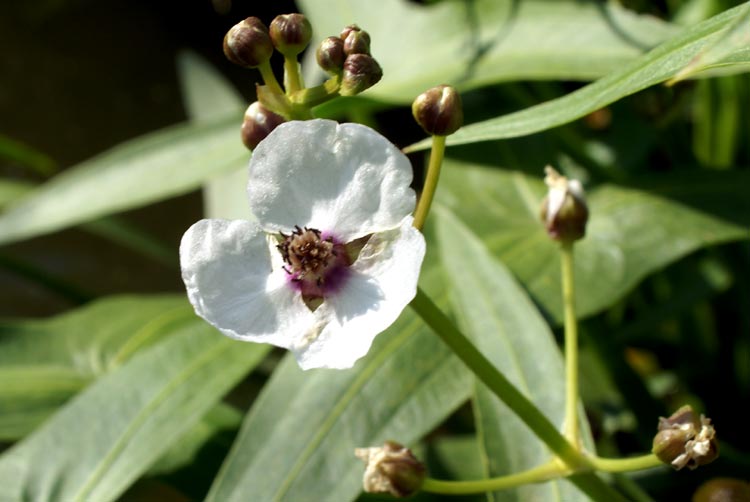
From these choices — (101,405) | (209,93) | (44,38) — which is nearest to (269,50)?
(101,405)

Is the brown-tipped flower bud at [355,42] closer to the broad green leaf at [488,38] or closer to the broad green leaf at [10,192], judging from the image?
the broad green leaf at [488,38]

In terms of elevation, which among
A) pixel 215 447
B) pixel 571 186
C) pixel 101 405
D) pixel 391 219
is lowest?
pixel 215 447

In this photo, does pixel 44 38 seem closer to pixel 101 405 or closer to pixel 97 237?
pixel 97 237

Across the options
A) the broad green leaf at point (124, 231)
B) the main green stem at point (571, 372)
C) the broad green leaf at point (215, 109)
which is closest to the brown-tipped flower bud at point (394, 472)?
the main green stem at point (571, 372)

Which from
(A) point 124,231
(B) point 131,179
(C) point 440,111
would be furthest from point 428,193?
(A) point 124,231

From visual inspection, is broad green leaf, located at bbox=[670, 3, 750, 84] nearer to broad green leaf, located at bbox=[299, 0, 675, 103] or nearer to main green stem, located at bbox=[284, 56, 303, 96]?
main green stem, located at bbox=[284, 56, 303, 96]

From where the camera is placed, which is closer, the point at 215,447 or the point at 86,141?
the point at 215,447
